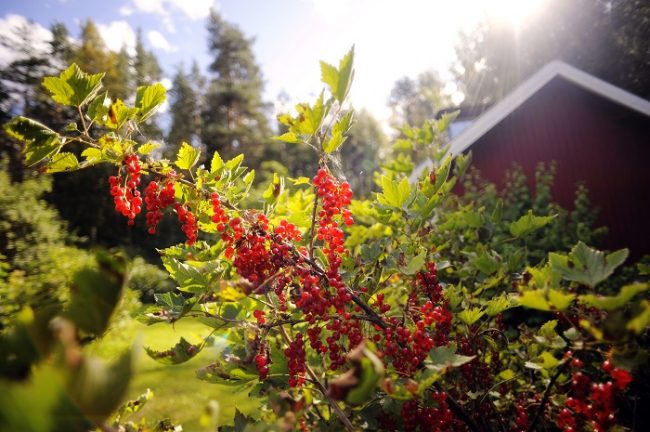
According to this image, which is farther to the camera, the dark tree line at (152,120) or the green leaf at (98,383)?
the dark tree line at (152,120)

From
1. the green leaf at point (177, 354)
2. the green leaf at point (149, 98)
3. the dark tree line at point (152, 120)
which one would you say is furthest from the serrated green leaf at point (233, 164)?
the dark tree line at point (152, 120)

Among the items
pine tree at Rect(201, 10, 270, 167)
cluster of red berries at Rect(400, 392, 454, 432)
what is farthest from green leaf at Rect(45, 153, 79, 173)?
pine tree at Rect(201, 10, 270, 167)

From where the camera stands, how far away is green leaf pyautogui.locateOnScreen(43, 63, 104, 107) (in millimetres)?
1255

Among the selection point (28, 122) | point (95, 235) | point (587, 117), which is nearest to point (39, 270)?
point (28, 122)

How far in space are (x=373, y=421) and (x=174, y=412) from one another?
228 inches

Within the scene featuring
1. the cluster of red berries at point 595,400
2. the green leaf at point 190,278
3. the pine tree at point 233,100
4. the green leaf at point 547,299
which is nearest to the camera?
the green leaf at point 547,299

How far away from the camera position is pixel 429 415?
1.36 meters

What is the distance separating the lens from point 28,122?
120 centimetres

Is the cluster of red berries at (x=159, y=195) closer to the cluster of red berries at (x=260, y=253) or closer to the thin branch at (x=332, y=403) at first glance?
the cluster of red berries at (x=260, y=253)

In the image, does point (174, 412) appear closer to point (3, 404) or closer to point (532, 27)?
point (3, 404)

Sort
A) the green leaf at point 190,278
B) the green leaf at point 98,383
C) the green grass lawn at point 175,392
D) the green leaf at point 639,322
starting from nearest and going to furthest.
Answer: the green leaf at point 98,383
the green leaf at point 639,322
the green leaf at point 190,278
the green grass lawn at point 175,392

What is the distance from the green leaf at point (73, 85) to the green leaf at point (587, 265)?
1.73m

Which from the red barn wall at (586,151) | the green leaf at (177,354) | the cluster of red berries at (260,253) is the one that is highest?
the red barn wall at (586,151)

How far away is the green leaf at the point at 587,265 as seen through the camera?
1.06 meters
